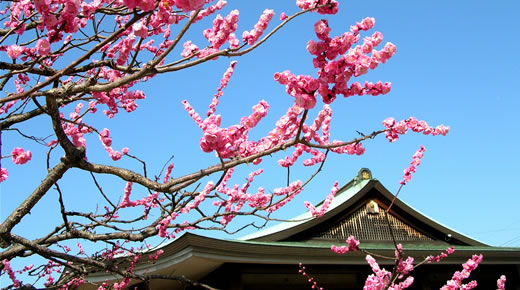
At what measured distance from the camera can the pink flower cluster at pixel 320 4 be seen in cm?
243

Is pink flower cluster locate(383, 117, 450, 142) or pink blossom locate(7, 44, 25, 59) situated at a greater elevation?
pink blossom locate(7, 44, 25, 59)

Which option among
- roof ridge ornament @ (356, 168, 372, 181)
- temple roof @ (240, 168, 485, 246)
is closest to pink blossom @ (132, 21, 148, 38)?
temple roof @ (240, 168, 485, 246)

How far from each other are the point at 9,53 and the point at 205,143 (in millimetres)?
1488

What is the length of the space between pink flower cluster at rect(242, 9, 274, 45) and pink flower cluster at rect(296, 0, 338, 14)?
0.35 meters

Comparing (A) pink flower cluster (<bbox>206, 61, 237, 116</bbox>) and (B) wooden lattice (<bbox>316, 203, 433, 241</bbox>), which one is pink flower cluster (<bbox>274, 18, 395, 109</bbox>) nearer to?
(A) pink flower cluster (<bbox>206, 61, 237, 116</bbox>)

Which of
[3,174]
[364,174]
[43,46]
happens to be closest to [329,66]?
[43,46]

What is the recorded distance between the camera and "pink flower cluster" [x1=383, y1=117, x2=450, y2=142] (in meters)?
3.00

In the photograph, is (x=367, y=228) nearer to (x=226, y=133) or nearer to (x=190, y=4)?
(x=226, y=133)

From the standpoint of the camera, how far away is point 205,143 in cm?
241

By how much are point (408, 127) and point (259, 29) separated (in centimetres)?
122

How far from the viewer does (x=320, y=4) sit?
2.47m

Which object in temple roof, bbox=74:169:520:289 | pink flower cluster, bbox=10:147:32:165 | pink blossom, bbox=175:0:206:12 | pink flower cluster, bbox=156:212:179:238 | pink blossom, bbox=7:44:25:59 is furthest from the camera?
temple roof, bbox=74:169:520:289

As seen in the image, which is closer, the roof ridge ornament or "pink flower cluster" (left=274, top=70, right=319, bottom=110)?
"pink flower cluster" (left=274, top=70, right=319, bottom=110)

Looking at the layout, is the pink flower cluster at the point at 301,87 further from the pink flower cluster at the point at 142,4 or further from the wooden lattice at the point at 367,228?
the wooden lattice at the point at 367,228
